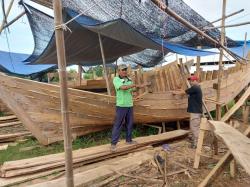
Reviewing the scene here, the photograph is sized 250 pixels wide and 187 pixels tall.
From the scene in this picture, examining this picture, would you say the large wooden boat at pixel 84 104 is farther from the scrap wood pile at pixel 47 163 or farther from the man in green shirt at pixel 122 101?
the scrap wood pile at pixel 47 163

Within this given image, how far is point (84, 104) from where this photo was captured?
611 centimetres

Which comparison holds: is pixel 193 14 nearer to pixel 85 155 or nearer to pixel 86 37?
pixel 86 37

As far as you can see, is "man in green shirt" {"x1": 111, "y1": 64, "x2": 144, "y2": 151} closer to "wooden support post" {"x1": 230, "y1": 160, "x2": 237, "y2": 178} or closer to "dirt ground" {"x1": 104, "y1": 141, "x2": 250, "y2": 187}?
"dirt ground" {"x1": 104, "y1": 141, "x2": 250, "y2": 187}

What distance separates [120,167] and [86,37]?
4.08 m

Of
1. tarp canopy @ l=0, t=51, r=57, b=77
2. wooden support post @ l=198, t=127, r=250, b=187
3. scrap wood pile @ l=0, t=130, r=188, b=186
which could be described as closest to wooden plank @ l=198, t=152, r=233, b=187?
wooden support post @ l=198, t=127, r=250, b=187

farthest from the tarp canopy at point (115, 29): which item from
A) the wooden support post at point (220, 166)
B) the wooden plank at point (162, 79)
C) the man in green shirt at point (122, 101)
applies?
the wooden support post at point (220, 166)

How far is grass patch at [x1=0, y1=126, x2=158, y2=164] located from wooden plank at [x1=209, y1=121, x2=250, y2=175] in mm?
3441

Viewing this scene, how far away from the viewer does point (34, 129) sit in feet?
19.0

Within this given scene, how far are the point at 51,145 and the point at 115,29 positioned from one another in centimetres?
263

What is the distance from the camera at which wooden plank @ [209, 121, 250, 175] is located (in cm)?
A: 225

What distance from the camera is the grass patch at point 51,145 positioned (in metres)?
5.61

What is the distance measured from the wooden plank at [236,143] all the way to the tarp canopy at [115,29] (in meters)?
2.94

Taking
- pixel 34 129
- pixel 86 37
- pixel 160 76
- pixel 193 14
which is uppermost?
pixel 193 14

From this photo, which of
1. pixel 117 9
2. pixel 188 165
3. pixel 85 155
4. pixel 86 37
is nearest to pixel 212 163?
pixel 188 165
